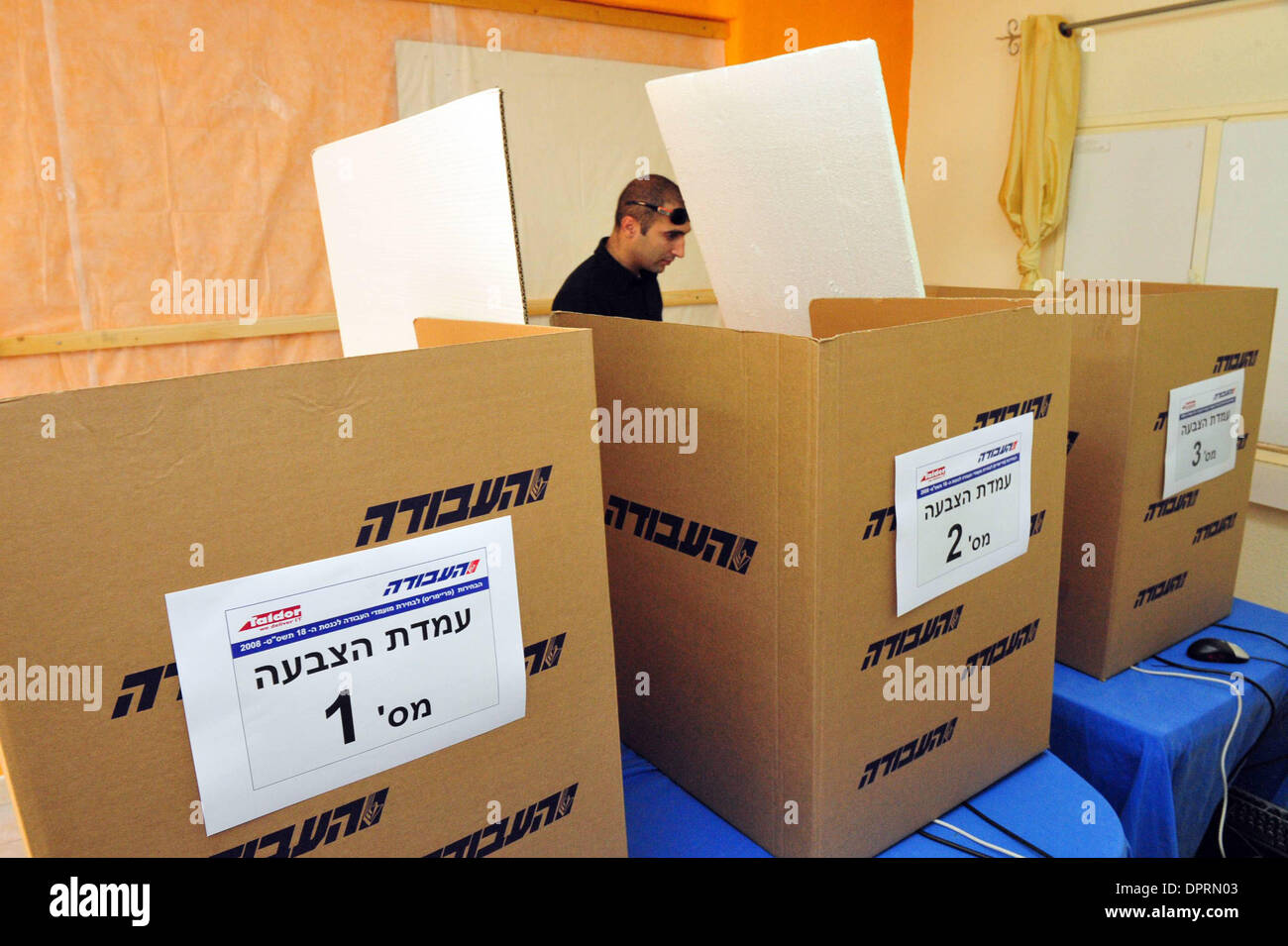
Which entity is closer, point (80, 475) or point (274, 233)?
point (80, 475)

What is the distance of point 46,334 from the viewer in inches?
87.7

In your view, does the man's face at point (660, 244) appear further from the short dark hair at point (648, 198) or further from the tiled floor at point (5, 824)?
the tiled floor at point (5, 824)

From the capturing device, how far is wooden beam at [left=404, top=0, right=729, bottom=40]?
279cm

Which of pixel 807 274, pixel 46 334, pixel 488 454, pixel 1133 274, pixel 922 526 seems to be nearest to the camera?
pixel 488 454

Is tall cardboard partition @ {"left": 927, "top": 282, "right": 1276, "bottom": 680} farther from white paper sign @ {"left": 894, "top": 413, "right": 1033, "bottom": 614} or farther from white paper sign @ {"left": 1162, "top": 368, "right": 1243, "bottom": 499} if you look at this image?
white paper sign @ {"left": 894, "top": 413, "right": 1033, "bottom": 614}

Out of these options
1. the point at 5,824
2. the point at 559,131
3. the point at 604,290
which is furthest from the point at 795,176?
the point at 559,131

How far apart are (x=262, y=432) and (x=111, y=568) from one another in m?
0.10

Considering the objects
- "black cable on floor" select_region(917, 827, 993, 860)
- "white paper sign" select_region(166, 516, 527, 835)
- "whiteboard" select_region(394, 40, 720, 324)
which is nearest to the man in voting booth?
"whiteboard" select_region(394, 40, 720, 324)

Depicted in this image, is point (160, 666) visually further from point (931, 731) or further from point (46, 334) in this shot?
point (46, 334)

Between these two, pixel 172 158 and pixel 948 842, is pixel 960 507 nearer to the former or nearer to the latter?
pixel 948 842

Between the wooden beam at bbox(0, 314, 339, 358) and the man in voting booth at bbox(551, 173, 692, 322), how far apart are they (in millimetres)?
905

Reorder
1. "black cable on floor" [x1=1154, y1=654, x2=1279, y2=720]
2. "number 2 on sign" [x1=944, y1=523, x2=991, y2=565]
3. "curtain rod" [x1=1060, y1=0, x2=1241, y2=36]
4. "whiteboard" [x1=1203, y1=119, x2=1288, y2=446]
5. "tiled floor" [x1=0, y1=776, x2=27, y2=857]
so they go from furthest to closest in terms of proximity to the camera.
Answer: "curtain rod" [x1=1060, y1=0, x2=1241, y2=36], "whiteboard" [x1=1203, y1=119, x2=1288, y2=446], "tiled floor" [x1=0, y1=776, x2=27, y2=857], "black cable on floor" [x1=1154, y1=654, x2=1279, y2=720], "number 2 on sign" [x1=944, y1=523, x2=991, y2=565]

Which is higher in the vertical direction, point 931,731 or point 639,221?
point 639,221

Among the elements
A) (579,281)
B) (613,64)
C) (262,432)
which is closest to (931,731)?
(262,432)
